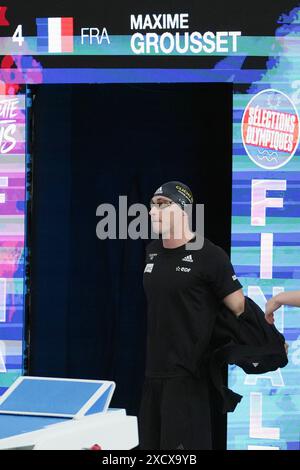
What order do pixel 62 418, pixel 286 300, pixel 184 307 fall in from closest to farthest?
1. pixel 62 418
2. pixel 184 307
3. pixel 286 300

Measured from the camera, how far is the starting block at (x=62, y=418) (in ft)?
11.4

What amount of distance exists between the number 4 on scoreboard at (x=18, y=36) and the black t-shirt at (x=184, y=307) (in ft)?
7.38

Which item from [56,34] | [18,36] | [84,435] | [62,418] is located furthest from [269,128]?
[84,435]

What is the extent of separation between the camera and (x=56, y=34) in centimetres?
613

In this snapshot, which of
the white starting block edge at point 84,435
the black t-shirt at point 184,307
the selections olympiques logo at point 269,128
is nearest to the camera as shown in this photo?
the white starting block edge at point 84,435

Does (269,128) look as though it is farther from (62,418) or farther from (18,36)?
(62,418)

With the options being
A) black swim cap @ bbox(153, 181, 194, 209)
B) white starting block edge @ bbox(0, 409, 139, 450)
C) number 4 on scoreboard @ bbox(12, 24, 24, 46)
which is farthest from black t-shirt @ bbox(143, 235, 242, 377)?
number 4 on scoreboard @ bbox(12, 24, 24, 46)

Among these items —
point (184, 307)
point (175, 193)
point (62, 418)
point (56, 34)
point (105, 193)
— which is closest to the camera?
point (62, 418)

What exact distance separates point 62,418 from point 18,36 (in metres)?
3.14

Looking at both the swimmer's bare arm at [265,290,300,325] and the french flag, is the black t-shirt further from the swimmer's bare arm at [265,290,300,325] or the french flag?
the french flag

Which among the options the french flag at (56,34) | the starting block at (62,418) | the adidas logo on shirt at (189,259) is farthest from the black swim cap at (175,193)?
the french flag at (56,34)

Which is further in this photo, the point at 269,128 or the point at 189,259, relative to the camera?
the point at 269,128

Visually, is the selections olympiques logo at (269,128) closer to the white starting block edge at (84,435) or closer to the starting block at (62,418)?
the starting block at (62,418)

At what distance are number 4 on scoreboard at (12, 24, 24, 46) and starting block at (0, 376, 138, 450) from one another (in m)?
2.71
